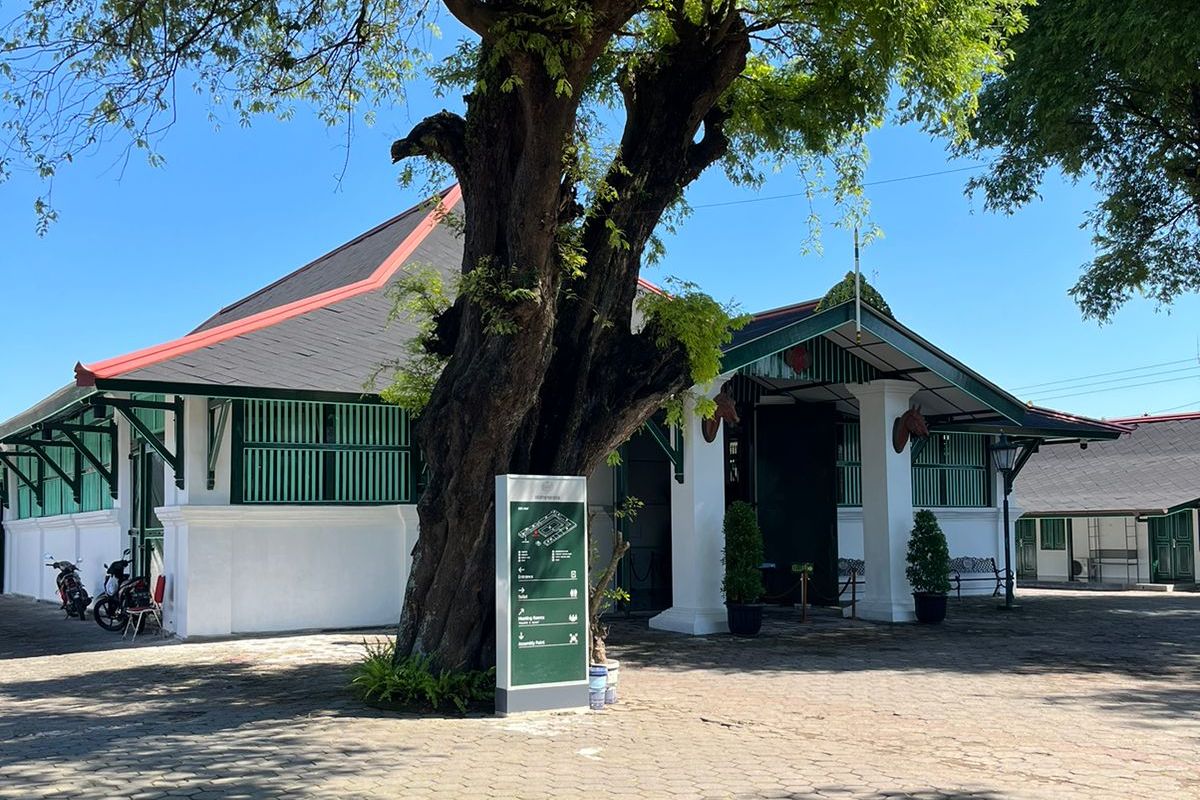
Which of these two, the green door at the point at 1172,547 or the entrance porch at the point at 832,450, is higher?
the entrance porch at the point at 832,450

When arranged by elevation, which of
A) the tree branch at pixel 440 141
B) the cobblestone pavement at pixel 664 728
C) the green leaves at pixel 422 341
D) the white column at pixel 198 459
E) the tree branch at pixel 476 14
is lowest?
the cobblestone pavement at pixel 664 728

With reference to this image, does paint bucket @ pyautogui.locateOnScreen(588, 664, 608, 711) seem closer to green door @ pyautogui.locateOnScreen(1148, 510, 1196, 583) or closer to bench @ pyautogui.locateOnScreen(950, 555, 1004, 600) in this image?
bench @ pyautogui.locateOnScreen(950, 555, 1004, 600)

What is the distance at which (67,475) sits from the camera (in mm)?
22281

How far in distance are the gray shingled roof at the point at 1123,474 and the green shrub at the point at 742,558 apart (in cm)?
1562

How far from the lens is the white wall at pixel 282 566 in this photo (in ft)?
47.6

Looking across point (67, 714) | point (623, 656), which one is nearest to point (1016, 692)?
point (623, 656)

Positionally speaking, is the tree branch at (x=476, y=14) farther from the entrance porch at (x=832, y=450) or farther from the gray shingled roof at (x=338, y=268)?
the gray shingled roof at (x=338, y=268)

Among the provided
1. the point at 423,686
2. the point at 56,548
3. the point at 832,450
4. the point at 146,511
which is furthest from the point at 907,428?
the point at 56,548

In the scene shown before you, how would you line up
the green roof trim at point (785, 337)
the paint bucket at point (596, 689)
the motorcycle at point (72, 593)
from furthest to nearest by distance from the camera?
the motorcycle at point (72, 593)
the green roof trim at point (785, 337)
the paint bucket at point (596, 689)

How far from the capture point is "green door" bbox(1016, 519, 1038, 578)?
109ft

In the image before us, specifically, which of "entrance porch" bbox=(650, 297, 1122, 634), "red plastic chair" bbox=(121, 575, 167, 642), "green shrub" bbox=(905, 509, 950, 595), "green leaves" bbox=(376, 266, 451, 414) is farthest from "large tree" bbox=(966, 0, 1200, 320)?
"red plastic chair" bbox=(121, 575, 167, 642)

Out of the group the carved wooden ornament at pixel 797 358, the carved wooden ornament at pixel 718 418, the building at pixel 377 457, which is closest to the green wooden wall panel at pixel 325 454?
the building at pixel 377 457

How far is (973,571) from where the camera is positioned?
22.2 metres

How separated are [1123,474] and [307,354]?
25349 millimetres
